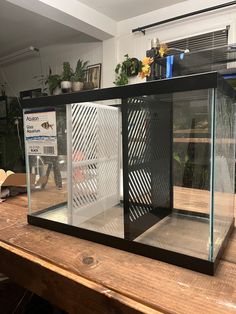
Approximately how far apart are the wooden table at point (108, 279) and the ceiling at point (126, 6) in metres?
2.59

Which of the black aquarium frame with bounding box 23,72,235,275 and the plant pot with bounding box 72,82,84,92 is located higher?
the plant pot with bounding box 72,82,84,92

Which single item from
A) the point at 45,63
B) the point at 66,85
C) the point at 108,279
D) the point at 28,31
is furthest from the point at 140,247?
the point at 45,63

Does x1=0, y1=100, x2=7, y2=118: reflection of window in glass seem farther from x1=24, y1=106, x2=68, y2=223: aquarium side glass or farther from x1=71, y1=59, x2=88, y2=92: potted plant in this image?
x1=24, y1=106, x2=68, y2=223: aquarium side glass

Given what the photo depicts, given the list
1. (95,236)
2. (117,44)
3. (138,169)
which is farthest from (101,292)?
(117,44)

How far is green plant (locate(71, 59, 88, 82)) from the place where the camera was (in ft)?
11.1

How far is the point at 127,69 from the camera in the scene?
298 centimetres

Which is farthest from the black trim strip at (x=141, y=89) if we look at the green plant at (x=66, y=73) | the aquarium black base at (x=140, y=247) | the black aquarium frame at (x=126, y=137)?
the green plant at (x=66, y=73)

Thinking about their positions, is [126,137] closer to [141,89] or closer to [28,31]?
[141,89]

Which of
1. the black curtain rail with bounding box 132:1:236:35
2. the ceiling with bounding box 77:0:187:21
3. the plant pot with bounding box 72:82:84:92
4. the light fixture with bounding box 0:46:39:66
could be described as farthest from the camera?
the light fixture with bounding box 0:46:39:66

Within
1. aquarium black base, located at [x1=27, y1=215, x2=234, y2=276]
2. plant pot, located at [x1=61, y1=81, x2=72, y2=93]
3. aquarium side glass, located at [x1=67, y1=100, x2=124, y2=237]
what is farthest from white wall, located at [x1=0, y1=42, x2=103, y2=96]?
aquarium black base, located at [x1=27, y1=215, x2=234, y2=276]

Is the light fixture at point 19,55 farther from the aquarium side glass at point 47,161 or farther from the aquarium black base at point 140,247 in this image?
the aquarium black base at point 140,247

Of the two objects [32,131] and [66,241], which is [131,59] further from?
[66,241]

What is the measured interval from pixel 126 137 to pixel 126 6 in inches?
101

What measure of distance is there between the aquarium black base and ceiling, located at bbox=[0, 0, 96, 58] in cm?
271
